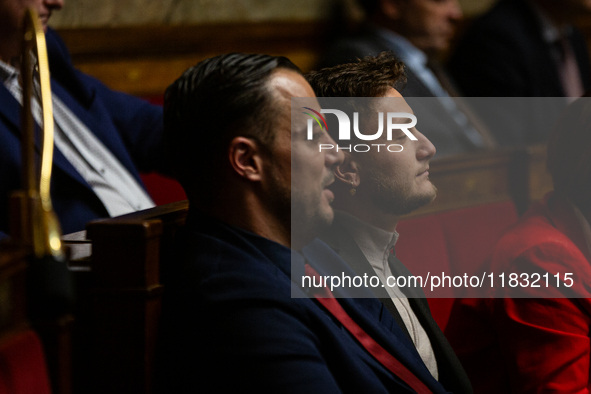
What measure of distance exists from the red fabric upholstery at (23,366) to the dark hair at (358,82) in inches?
16.8

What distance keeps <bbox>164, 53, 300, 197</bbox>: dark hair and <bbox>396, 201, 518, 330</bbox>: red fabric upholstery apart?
16.8 inches

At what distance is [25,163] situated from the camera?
24.0 inches

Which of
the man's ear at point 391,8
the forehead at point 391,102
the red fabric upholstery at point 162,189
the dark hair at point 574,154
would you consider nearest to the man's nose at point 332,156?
the forehead at point 391,102

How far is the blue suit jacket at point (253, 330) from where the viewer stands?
70cm

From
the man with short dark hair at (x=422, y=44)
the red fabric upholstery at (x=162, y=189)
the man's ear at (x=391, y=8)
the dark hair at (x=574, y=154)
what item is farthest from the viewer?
the man's ear at (x=391, y=8)

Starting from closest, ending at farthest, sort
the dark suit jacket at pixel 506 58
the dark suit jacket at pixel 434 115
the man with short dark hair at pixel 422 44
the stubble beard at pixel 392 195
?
the stubble beard at pixel 392 195, the dark suit jacket at pixel 434 115, the man with short dark hair at pixel 422 44, the dark suit jacket at pixel 506 58

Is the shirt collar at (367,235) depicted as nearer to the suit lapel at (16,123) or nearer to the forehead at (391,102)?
the forehead at (391,102)

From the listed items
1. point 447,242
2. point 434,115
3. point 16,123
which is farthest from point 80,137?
point 434,115

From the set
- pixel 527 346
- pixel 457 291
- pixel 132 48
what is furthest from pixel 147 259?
pixel 132 48

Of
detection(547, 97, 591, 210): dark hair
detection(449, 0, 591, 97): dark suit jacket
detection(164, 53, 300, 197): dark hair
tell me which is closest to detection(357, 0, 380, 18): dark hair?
detection(449, 0, 591, 97): dark suit jacket

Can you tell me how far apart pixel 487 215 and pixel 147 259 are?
1070 millimetres

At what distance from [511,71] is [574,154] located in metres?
2.02

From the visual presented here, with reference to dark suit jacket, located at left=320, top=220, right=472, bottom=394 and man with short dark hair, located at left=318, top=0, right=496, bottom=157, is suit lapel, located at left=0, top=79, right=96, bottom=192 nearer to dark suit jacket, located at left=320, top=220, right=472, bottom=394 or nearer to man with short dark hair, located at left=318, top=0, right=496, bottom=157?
dark suit jacket, located at left=320, top=220, right=472, bottom=394

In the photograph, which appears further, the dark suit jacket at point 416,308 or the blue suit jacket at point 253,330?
the dark suit jacket at point 416,308
